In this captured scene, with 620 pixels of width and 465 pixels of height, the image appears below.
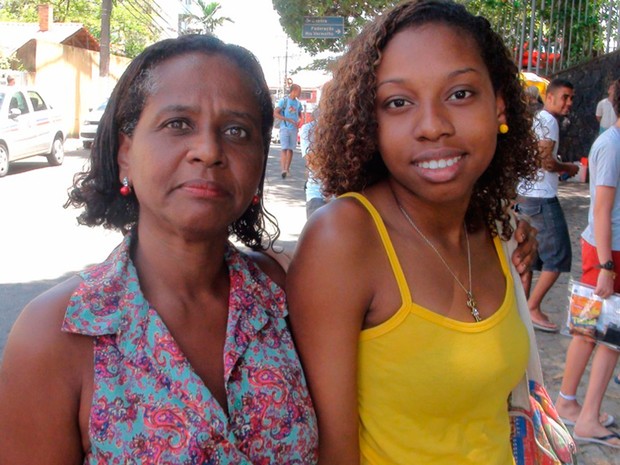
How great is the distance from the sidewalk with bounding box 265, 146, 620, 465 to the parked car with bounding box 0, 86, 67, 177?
5.16 metres

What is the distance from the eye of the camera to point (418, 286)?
1.74m

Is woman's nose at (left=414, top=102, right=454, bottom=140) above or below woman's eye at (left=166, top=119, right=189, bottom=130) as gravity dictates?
above

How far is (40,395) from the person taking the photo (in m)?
1.35

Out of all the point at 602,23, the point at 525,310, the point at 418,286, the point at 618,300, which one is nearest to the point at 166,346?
the point at 418,286

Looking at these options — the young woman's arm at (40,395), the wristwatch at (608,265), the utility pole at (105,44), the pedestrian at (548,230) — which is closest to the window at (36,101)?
the utility pole at (105,44)

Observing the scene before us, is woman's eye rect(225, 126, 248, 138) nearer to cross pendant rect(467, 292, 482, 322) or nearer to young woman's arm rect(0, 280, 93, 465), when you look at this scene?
young woman's arm rect(0, 280, 93, 465)

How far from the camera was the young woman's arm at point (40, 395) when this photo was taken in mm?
1348

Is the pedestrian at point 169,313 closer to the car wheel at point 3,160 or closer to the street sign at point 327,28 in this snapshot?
the car wheel at point 3,160

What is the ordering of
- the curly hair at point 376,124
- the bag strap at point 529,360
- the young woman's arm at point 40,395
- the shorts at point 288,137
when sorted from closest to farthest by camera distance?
the young woman's arm at point 40,395
the curly hair at point 376,124
the bag strap at point 529,360
the shorts at point 288,137

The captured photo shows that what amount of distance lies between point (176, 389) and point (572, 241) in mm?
8284

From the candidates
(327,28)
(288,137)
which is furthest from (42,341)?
(327,28)

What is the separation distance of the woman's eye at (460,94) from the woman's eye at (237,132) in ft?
1.74

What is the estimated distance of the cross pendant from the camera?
1808 millimetres

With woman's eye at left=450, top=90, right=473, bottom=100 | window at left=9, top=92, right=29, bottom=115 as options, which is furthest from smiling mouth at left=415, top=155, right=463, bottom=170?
window at left=9, top=92, right=29, bottom=115
